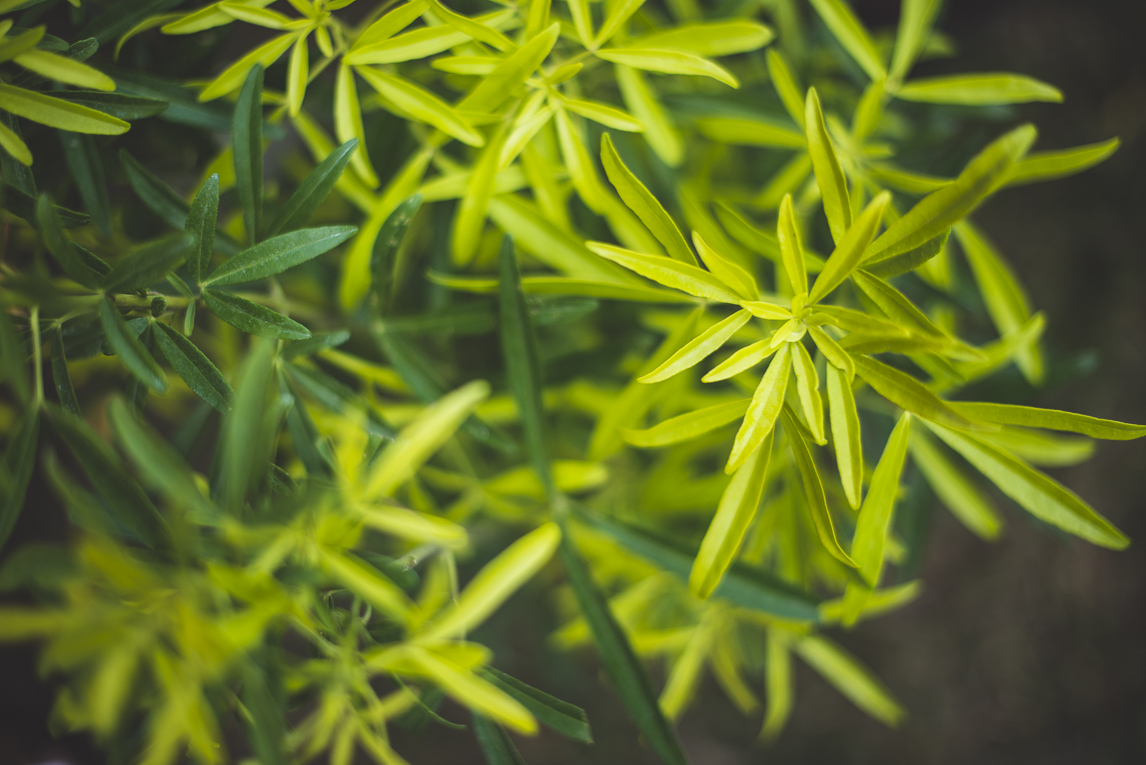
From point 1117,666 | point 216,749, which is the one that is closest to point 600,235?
point 216,749

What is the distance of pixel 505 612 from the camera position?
109 centimetres

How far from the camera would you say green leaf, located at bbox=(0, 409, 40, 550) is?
0.35 meters

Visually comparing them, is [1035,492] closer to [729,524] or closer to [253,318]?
[729,524]

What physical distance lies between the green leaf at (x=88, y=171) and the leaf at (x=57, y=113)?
85mm

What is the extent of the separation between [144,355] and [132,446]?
3.9 inches

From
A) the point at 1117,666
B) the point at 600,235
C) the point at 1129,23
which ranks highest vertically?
the point at 1129,23

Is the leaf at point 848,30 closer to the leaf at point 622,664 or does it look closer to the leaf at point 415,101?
the leaf at point 415,101

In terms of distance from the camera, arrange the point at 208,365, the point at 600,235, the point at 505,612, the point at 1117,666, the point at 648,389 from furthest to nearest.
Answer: the point at 1117,666, the point at 505,612, the point at 600,235, the point at 648,389, the point at 208,365

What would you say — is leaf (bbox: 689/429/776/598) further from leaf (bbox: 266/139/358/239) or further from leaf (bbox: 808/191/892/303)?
leaf (bbox: 266/139/358/239)

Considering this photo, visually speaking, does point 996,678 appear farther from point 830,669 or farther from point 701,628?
point 701,628

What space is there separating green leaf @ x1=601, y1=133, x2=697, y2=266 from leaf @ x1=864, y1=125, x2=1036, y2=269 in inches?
4.8

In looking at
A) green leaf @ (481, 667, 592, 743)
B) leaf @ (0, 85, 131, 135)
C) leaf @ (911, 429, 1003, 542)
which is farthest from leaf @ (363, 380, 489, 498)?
A: leaf @ (911, 429, 1003, 542)

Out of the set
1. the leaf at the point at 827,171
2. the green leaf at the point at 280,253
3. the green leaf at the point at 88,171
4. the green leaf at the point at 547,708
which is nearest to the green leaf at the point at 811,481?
the leaf at the point at 827,171

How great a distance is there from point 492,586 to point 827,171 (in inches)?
13.4
